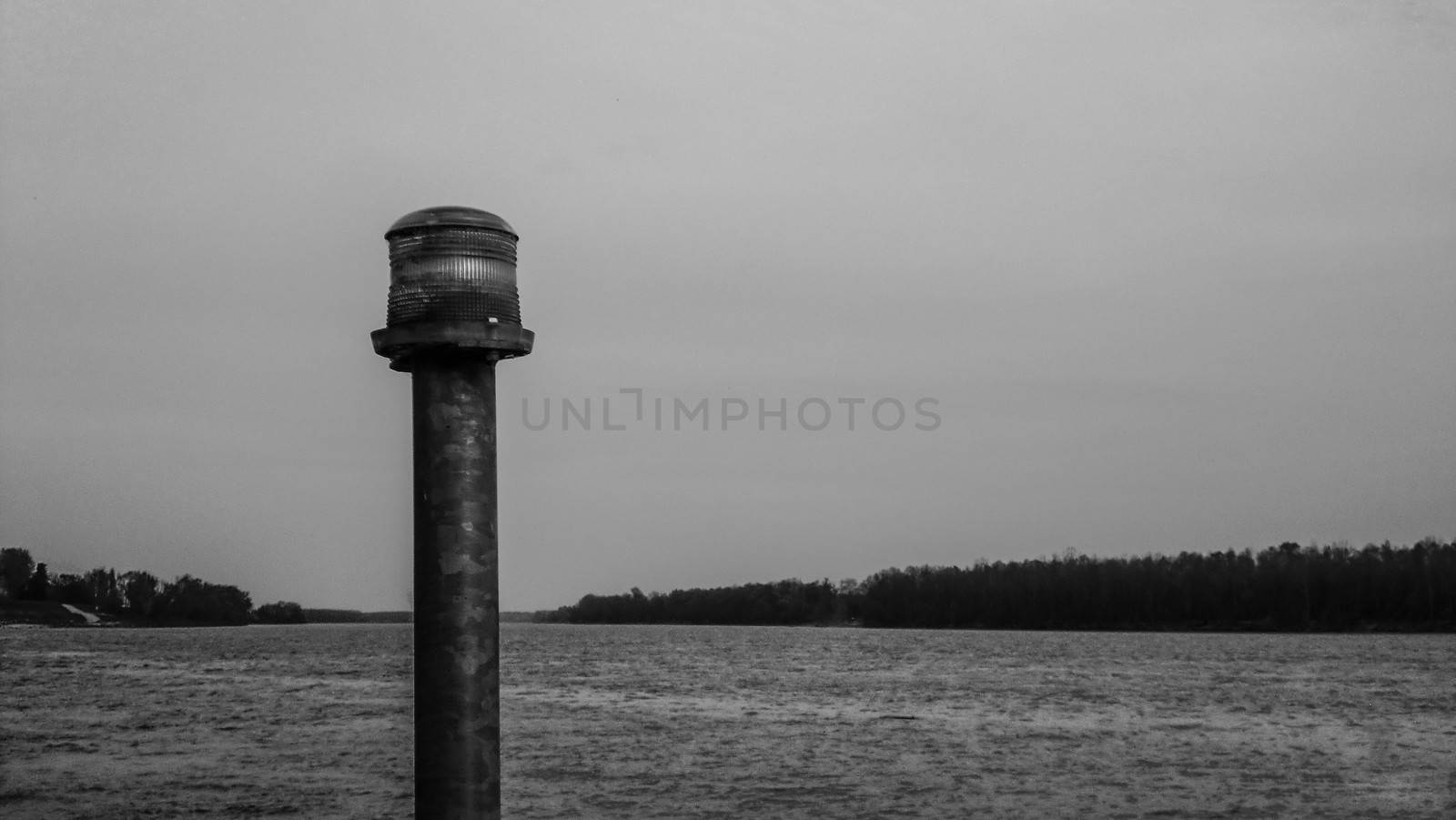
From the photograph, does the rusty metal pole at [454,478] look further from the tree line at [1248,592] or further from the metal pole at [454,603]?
the tree line at [1248,592]

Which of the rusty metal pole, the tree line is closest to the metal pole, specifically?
the rusty metal pole

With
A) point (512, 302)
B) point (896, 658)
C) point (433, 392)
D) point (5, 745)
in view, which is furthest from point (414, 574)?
point (896, 658)

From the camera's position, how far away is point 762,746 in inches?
1164

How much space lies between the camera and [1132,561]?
19550 cm

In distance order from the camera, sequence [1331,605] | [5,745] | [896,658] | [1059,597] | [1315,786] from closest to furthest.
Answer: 1. [1315,786]
2. [5,745]
3. [896,658]
4. [1331,605]
5. [1059,597]

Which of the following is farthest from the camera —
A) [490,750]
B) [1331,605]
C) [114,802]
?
[1331,605]

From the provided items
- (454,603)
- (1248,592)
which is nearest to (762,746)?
(454,603)

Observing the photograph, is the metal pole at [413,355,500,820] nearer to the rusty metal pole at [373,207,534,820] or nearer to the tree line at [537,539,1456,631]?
the rusty metal pole at [373,207,534,820]

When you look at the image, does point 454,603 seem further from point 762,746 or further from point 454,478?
point 762,746

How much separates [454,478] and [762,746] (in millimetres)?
27618

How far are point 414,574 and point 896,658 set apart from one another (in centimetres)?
9706

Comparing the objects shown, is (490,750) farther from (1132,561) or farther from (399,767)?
(1132,561)

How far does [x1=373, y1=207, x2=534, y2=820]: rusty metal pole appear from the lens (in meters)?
3.02

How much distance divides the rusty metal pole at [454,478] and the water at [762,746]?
1680 cm
